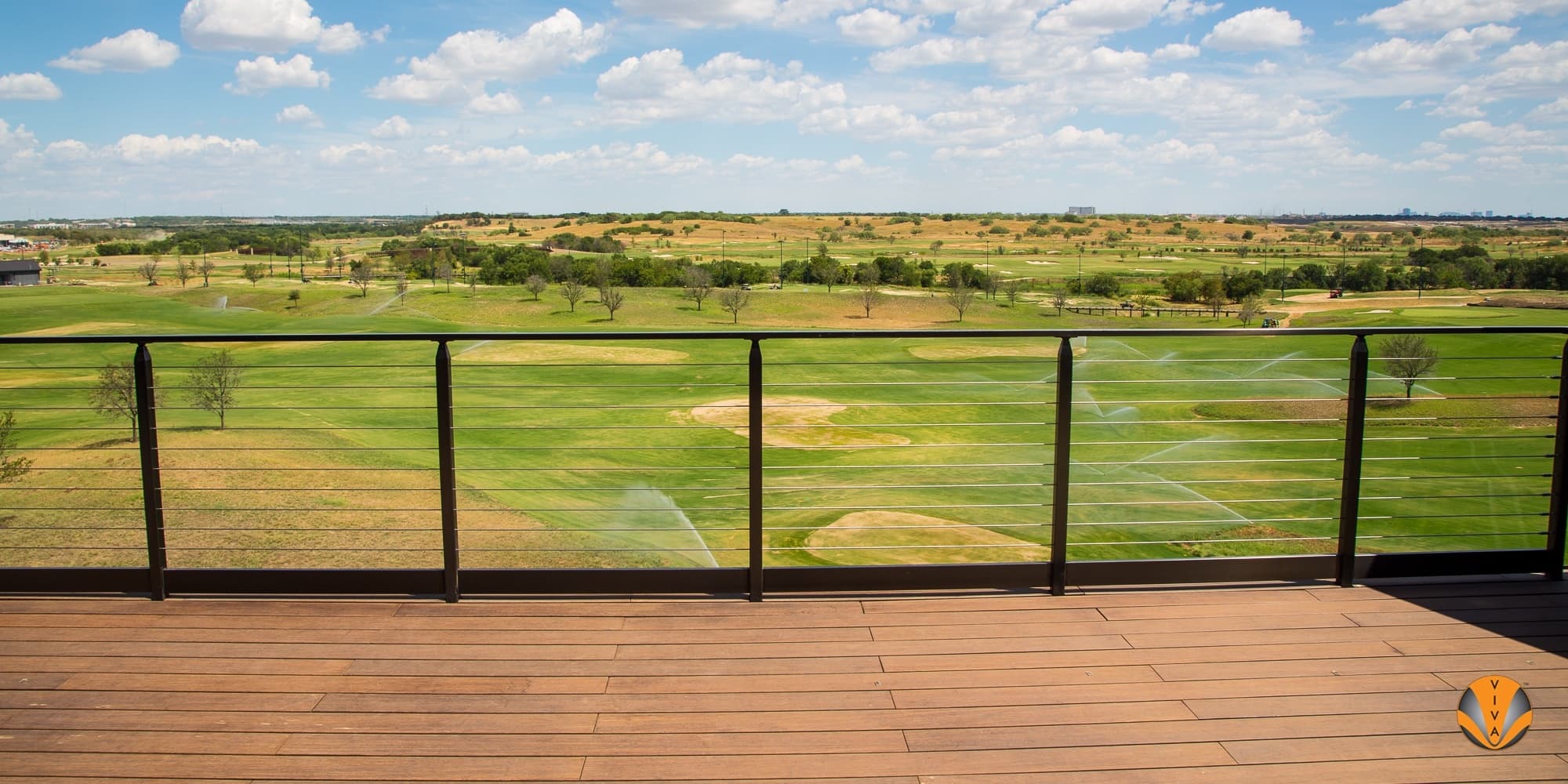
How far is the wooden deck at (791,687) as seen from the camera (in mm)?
2182

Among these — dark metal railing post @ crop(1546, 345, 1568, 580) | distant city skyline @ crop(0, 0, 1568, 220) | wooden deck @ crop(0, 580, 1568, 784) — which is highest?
distant city skyline @ crop(0, 0, 1568, 220)

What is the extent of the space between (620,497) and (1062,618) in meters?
26.6

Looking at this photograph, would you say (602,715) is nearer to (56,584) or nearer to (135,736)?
(135,736)

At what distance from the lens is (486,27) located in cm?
4716

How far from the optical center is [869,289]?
63.1 metres

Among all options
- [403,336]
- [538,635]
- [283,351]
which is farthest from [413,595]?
[283,351]

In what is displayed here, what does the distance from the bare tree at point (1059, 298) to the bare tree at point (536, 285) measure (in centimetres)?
3593

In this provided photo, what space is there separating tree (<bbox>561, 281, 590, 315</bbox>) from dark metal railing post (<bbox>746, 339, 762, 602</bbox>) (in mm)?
61740

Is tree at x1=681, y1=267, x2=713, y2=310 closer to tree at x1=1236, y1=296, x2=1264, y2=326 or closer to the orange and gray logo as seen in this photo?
tree at x1=1236, y1=296, x2=1264, y2=326

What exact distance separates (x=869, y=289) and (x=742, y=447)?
180ft

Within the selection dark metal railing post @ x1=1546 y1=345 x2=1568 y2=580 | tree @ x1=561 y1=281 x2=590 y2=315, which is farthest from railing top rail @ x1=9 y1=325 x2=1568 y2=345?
tree @ x1=561 y1=281 x2=590 y2=315

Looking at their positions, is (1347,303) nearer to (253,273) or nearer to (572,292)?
(572,292)

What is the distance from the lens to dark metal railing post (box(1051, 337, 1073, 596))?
10.3 ft

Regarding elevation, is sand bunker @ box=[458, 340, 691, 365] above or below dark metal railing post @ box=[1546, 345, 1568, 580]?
below
